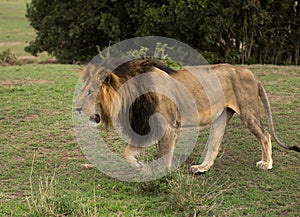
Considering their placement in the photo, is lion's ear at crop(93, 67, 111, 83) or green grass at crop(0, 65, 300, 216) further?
lion's ear at crop(93, 67, 111, 83)

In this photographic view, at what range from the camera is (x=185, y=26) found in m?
13.6

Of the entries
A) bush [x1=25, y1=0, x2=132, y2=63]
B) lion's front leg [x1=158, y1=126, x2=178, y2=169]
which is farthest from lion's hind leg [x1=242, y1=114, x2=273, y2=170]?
bush [x1=25, y1=0, x2=132, y2=63]

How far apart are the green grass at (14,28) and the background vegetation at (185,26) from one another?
2671 mm

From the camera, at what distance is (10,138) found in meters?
6.74

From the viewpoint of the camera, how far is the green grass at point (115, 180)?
4590 millimetres

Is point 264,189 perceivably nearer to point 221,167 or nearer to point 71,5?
point 221,167

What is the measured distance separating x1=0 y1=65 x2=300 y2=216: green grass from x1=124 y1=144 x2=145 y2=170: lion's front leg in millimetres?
292

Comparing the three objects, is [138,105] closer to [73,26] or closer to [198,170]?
[198,170]

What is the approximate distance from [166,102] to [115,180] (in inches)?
36.7

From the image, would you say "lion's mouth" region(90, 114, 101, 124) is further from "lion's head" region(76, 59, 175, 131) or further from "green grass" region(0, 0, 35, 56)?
"green grass" region(0, 0, 35, 56)

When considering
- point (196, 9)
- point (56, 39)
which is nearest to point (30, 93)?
point (196, 9)

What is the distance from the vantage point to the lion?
5070 mm

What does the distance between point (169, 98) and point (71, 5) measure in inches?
418

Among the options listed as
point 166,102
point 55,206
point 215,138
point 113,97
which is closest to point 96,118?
point 113,97
